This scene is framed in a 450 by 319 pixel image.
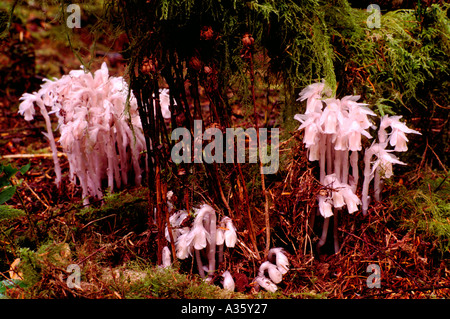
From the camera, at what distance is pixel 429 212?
7.48 feet

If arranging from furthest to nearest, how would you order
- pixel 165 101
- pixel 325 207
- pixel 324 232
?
pixel 165 101 → pixel 324 232 → pixel 325 207

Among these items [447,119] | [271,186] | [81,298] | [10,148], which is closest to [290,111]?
[271,186]

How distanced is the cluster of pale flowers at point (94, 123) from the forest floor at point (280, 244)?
22 centimetres

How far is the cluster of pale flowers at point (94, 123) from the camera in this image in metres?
2.45

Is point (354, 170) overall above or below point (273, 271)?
above

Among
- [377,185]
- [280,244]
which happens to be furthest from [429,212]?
[280,244]

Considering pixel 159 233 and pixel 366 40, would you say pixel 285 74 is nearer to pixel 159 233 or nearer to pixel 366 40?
pixel 366 40

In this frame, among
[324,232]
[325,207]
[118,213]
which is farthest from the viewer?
[118,213]

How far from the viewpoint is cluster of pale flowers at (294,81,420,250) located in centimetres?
193

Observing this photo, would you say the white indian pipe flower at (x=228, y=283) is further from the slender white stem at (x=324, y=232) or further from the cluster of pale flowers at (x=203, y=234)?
the slender white stem at (x=324, y=232)

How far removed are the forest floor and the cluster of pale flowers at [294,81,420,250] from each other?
0.41 ft

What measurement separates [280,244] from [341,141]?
2.61 ft

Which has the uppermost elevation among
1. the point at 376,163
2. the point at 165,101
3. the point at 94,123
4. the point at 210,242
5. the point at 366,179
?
the point at 165,101

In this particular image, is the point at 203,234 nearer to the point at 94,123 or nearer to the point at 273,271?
the point at 273,271
